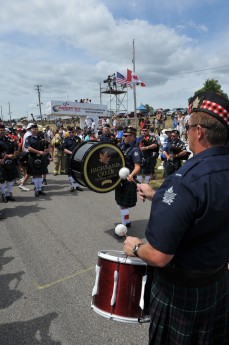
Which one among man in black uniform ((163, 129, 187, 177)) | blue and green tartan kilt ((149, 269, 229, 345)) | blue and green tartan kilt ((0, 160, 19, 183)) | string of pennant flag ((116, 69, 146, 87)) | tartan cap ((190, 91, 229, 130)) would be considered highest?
string of pennant flag ((116, 69, 146, 87))

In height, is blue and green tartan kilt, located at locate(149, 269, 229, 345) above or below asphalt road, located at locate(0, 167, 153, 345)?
above

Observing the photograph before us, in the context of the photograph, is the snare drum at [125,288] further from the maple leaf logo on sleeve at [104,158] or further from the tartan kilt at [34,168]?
the tartan kilt at [34,168]

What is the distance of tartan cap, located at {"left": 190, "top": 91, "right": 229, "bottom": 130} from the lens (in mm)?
1346

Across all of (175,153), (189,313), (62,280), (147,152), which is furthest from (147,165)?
(189,313)

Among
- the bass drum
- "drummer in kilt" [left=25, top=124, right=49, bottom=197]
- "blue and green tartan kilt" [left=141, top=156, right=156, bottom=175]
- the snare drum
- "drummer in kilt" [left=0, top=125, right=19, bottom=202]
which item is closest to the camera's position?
the snare drum

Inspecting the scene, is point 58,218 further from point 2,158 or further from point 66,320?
point 66,320

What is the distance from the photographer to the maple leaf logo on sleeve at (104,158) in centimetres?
337

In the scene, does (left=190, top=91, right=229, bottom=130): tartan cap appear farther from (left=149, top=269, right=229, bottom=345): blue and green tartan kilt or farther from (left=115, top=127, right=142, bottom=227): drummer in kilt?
(left=115, top=127, right=142, bottom=227): drummer in kilt

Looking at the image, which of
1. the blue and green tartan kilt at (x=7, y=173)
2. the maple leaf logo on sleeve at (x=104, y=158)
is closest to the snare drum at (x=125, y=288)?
the maple leaf logo on sleeve at (x=104, y=158)

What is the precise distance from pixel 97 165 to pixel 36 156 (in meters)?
4.98

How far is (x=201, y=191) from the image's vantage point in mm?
1237

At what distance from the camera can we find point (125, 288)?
179 centimetres

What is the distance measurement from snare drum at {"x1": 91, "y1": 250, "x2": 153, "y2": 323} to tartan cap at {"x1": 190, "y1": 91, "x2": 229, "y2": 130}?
947mm

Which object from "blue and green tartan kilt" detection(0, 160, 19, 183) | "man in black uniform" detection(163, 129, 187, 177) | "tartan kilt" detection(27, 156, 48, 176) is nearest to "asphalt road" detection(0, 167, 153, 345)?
"blue and green tartan kilt" detection(0, 160, 19, 183)
